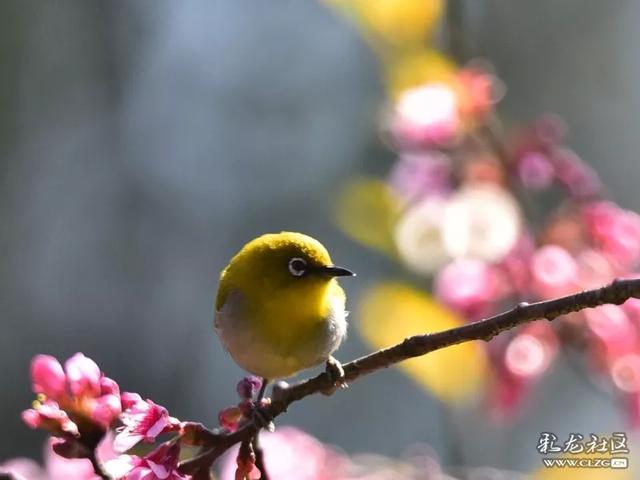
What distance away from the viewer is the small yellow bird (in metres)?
1.14

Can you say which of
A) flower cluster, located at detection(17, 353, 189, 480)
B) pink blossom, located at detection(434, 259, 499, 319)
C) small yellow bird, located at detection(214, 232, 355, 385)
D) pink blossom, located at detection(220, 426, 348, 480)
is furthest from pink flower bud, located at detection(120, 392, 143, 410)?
pink blossom, located at detection(434, 259, 499, 319)

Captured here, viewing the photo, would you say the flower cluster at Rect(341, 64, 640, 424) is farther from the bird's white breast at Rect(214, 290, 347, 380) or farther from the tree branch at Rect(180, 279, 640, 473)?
the tree branch at Rect(180, 279, 640, 473)

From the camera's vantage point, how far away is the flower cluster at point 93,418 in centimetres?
75

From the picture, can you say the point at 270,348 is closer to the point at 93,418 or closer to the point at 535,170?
the point at 93,418

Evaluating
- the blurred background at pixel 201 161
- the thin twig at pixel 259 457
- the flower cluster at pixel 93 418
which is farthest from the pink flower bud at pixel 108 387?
the blurred background at pixel 201 161

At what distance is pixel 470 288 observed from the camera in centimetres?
148

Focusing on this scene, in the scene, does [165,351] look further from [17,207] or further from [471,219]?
[471,219]

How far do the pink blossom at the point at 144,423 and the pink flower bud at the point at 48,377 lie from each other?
56 mm

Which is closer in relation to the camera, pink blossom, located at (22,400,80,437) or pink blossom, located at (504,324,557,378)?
pink blossom, located at (22,400,80,437)

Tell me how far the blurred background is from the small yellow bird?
2.55 m

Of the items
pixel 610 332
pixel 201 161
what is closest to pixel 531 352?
pixel 610 332

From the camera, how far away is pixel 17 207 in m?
5.45

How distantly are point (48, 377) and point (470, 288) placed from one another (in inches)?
32.8

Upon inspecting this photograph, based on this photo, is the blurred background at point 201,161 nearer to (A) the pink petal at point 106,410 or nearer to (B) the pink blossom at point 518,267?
(B) the pink blossom at point 518,267
